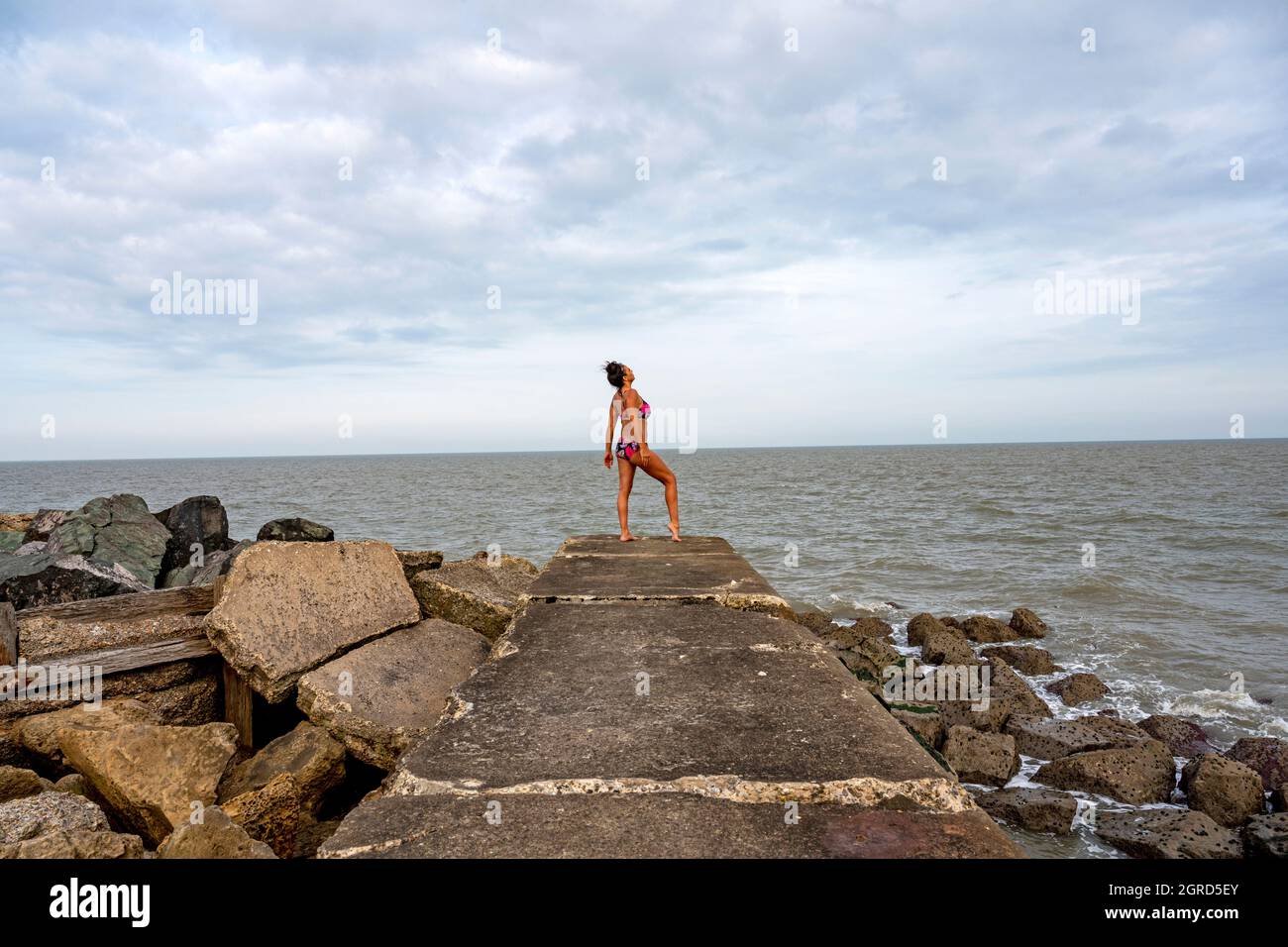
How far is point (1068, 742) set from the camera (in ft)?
21.3

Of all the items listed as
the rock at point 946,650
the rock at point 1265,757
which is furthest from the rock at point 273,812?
the rock at point 946,650

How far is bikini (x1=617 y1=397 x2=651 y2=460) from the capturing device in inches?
241

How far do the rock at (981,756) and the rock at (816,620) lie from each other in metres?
3.81

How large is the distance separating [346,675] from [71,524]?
7.70 metres

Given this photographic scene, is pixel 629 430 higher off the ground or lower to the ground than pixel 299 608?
higher

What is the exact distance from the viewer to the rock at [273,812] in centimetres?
325

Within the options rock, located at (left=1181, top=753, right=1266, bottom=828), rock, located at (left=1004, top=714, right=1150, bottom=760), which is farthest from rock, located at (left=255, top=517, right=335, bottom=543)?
rock, located at (left=1181, top=753, right=1266, bottom=828)

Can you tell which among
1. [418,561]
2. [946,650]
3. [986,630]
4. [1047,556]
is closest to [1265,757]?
[946,650]

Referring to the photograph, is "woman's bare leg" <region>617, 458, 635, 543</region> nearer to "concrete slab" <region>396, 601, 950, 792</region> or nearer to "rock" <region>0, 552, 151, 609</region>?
"concrete slab" <region>396, 601, 950, 792</region>

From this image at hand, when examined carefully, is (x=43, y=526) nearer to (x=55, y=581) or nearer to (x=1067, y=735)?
(x=55, y=581)

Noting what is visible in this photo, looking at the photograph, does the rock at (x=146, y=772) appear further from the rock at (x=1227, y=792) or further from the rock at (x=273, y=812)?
the rock at (x=1227, y=792)

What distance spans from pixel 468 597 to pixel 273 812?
77.8 inches

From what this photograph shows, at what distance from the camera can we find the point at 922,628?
10375 mm

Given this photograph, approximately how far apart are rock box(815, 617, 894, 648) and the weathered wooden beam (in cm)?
708
